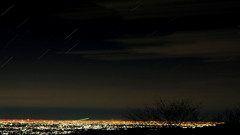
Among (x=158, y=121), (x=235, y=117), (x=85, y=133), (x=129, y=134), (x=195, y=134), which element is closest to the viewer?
(x=195, y=134)

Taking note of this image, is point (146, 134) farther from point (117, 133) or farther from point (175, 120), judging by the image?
point (175, 120)

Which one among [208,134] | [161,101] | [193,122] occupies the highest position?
[161,101]

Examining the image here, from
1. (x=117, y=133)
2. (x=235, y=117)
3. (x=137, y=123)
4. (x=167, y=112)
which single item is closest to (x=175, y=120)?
(x=167, y=112)

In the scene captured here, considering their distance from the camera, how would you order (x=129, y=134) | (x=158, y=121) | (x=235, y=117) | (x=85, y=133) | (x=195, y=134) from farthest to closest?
(x=235, y=117) < (x=158, y=121) < (x=85, y=133) < (x=129, y=134) < (x=195, y=134)

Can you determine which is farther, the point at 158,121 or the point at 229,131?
the point at 158,121

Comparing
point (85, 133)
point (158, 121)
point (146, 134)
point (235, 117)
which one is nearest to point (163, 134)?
point (146, 134)

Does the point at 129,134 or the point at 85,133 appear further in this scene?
the point at 85,133

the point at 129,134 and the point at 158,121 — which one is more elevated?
the point at 158,121

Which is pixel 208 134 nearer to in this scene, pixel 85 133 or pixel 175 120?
pixel 85 133

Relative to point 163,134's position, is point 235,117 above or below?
above
